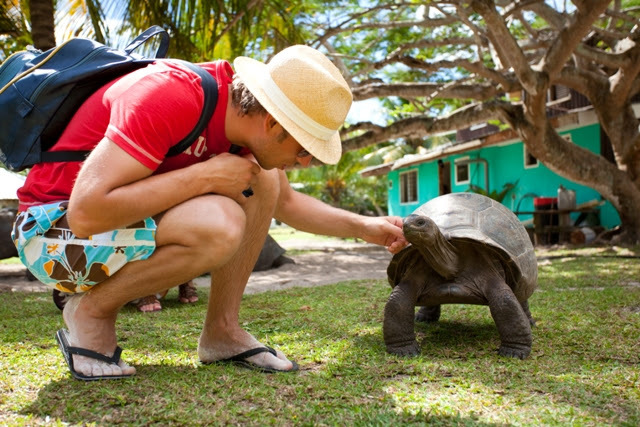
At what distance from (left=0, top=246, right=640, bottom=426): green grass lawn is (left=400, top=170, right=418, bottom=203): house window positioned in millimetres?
17023

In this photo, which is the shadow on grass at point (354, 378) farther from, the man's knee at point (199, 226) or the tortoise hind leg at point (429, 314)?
the man's knee at point (199, 226)

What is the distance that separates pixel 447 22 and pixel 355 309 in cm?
675

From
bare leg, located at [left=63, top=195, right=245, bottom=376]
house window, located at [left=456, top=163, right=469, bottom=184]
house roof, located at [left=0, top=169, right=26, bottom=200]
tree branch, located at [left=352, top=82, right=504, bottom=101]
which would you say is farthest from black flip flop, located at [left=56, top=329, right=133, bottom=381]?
house window, located at [left=456, top=163, right=469, bottom=184]

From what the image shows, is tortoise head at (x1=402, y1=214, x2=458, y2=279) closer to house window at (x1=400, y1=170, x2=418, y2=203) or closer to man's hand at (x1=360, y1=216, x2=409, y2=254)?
man's hand at (x1=360, y1=216, x2=409, y2=254)

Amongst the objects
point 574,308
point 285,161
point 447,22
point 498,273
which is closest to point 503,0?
point 447,22

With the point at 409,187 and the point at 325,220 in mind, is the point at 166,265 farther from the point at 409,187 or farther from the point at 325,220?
the point at 409,187

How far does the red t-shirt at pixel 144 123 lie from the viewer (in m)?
1.96

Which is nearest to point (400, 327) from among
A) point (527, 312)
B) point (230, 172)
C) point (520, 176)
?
point (527, 312)

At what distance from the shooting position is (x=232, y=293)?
2.63 metres

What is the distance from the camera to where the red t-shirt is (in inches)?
77.3

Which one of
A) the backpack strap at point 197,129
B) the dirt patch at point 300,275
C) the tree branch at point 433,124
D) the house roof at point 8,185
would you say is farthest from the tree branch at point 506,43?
the backpack strap at point 197,129

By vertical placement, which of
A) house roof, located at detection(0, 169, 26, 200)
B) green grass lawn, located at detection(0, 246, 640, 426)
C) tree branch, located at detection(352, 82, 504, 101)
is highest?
tree branch, located at detection(352, 82, 504, 101)

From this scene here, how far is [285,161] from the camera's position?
7.56 feet

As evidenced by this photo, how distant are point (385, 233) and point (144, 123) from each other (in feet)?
4.45
